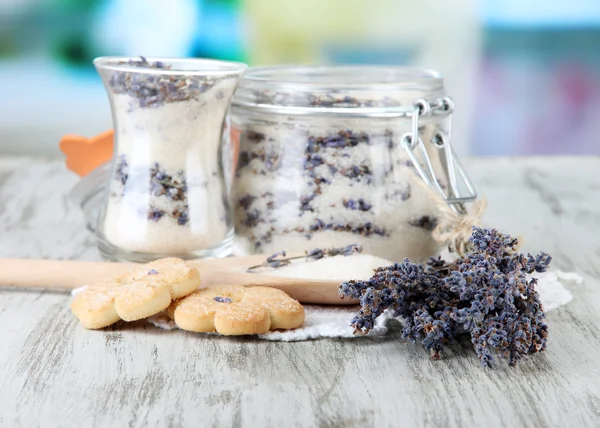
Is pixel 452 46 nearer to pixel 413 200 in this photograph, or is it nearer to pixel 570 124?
pixel 570 124

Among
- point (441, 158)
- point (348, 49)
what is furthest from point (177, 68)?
point (348, 49)

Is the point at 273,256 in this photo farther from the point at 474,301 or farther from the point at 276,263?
the point at 474,301

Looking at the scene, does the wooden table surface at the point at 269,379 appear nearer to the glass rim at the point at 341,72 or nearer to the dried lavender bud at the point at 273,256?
the dried lavender bud at the point at 273,256

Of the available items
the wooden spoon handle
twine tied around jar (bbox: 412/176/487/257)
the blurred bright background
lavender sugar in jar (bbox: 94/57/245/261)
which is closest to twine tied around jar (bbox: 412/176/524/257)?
twine tied around jar (bbox: 412/176/487/257)

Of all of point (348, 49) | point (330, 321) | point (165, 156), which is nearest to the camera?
point (330, 321)

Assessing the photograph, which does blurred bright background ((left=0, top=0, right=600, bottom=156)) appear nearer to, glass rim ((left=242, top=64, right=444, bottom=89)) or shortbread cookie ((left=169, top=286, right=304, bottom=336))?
glass rim ((left=242, top=64, right=444, bottom=89))

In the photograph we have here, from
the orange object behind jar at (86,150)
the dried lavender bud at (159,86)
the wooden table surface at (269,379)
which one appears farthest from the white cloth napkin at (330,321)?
the orange object behind jar at (86,150)
